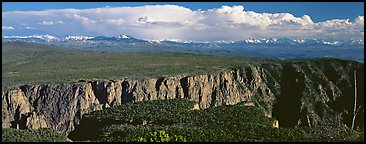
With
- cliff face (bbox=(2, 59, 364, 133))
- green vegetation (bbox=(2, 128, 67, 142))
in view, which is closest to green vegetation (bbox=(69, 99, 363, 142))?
green vegetation (bbox=(2, 128, 67, 142))

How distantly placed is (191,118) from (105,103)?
4424 centimetres

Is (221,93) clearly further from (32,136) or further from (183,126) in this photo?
(32,136)

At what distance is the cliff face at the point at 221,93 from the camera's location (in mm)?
79412

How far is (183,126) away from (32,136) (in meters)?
12.0

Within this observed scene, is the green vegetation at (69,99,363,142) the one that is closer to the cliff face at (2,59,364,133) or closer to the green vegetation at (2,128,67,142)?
the green vegetation at (2,128,67,142)

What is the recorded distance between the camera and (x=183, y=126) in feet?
131

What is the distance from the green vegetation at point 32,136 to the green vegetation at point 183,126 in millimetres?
3297

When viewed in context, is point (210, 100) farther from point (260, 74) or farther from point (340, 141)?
point (340, 141)

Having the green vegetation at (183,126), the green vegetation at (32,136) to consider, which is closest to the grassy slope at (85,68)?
the green vegetation at (183,126)

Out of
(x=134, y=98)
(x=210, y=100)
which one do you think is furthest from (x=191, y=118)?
(x=210, y=100)

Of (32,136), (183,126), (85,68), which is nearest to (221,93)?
(85,68)

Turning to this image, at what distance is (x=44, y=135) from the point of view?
3591 centimetres

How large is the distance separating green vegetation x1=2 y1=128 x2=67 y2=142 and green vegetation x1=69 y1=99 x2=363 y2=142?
3.30 meters

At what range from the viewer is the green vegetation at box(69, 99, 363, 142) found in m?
34.4
